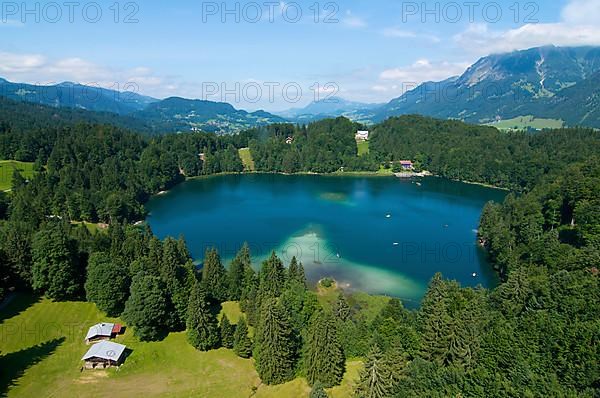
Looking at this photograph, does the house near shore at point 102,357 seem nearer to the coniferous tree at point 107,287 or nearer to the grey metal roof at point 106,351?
the grey metal roof at point 106,351

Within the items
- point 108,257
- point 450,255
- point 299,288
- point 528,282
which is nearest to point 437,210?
point 450,255

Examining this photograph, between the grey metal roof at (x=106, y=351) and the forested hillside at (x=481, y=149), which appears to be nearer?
the grey metal roof at (x=106, y=351)

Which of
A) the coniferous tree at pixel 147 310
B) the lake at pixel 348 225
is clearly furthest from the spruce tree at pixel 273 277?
the lake at pixel 348 225

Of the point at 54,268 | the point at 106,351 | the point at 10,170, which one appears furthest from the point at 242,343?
the point at 10,170

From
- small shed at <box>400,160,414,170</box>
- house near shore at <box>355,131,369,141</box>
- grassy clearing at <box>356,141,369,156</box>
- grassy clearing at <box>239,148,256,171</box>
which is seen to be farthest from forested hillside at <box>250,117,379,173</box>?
small shed at <box>400,160,414,170</box>

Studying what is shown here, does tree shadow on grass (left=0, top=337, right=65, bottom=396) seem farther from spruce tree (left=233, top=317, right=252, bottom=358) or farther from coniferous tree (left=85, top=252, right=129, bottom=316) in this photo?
spruce tree (left=233, top=317, right=252, bottom=358)

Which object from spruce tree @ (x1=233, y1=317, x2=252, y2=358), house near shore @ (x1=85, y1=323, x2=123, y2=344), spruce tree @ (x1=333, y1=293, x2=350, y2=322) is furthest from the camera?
spruce tree @ (x1=333, y1=293, x2=350, y2=322)
